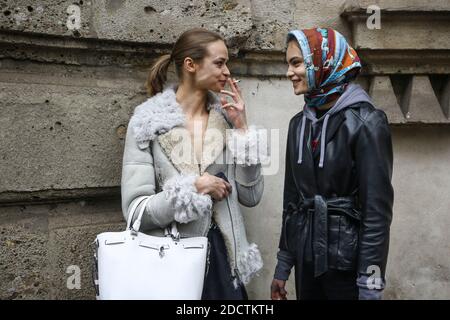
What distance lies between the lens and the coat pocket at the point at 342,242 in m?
2.15

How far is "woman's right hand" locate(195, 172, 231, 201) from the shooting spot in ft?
7.45

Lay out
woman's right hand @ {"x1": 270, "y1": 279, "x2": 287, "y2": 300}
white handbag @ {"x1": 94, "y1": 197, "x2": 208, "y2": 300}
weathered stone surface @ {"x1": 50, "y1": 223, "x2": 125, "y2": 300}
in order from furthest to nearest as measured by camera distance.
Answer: weathered stone surface @ {"x1": 50, "y1": 223, "x2": 125, "y2": 300} < woman's right hand @ {"x1": 270, "y1": 279, "x2": 287, "y2": 300} < white handbag @ {"x1": 94, "y1": 197, "x2": 208, "y2": 300}

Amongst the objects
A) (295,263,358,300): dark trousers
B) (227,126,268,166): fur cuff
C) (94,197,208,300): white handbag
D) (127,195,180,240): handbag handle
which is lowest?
(295,263,358,300): dark trousers

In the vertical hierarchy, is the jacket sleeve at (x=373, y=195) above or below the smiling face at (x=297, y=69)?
below

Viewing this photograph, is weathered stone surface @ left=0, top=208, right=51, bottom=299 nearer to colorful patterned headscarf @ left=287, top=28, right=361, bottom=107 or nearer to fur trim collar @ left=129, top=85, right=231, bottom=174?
fur trim collar @ left=129, top=85, right=231, bottom=174

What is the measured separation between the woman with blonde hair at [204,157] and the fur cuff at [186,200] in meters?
0.03

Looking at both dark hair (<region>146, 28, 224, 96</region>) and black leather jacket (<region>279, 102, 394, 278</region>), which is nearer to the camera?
black leather jacket (<region>279, 102, 394, 278</region>)

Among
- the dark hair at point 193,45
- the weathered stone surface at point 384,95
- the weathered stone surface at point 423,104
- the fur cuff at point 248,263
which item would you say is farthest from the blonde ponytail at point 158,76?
the weathered stone surface at point 423,104

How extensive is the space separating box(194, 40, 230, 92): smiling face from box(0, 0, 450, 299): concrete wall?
491mm

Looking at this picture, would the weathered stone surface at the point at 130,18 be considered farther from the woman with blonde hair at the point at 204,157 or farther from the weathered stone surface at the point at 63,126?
the woman with blonde hair at the point at 204,157

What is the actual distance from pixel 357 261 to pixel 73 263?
135 cm

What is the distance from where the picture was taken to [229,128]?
98.7 inches

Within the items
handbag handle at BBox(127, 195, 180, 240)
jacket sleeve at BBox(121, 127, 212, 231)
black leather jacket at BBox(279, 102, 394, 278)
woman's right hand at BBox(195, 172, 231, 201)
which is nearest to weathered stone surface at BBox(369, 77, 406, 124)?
black leather jacket at BBox(279, 102, 394, 278)
